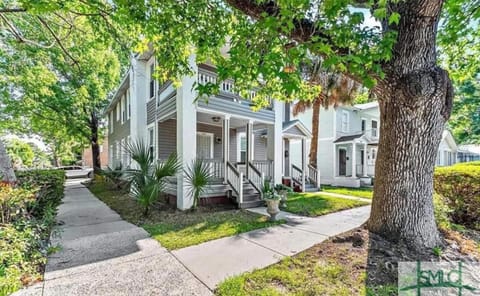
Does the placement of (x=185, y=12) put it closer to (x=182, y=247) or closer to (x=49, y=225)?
(x=182, y=247)

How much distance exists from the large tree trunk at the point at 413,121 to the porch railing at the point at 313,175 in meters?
8.89

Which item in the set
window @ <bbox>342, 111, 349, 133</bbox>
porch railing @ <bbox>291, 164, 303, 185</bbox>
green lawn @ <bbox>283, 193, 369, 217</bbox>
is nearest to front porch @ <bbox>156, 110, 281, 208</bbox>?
green lawn @ <bbox>283, 193, 369, 217</bbox>

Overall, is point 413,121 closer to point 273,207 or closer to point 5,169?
point 273,207

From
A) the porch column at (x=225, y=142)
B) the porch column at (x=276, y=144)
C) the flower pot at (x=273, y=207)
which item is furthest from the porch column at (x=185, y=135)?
the porch column at (x=276, y=144)

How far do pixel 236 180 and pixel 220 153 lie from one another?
4048mm

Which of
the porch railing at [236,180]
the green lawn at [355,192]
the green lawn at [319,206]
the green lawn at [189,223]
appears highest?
the porch railing at [236,180]

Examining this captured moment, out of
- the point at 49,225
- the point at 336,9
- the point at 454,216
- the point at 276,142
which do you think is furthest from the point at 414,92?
the point at 49,225

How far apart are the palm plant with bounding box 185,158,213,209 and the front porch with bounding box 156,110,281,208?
0.21 m

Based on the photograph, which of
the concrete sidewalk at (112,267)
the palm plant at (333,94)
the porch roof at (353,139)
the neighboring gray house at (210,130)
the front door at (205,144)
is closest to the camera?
the concrete sidewalk at (112,267)

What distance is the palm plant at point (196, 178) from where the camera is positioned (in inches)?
283

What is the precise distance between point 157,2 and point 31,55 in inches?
435

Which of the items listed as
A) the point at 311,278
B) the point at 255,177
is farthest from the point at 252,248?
the point at 255,177

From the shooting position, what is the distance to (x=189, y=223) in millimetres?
6125

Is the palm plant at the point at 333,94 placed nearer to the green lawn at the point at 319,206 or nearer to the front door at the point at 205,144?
the green lawn at the point at 319,206
